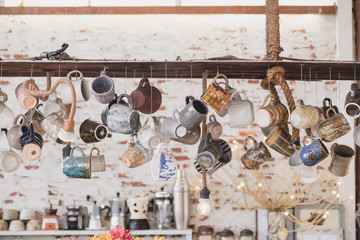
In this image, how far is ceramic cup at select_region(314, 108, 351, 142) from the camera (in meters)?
→ 2.68

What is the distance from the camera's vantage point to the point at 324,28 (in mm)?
4770

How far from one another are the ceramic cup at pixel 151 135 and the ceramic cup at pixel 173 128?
60 millimetres

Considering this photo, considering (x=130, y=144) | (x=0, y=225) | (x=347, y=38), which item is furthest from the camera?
(x=347, y=38)

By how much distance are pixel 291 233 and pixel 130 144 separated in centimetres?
212

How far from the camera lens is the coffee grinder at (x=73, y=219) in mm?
4395

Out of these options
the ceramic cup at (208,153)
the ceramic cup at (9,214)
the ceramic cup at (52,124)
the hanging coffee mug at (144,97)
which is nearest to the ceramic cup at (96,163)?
the ceramic cup at (52,124)

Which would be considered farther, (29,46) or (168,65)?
(29,46)

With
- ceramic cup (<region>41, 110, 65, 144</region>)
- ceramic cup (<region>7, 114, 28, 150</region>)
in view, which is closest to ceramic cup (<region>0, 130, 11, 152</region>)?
ceramic cup (<region>7, 114, 28, 150</region>)

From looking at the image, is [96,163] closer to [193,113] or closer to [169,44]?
[193,113]

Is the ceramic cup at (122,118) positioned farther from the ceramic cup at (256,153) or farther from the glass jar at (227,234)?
the glass jar at (227,234)

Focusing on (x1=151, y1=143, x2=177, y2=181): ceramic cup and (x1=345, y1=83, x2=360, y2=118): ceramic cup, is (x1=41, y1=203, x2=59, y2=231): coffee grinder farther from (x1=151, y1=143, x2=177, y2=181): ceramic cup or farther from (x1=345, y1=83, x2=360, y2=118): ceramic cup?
(x1=345, y1=83, x2=360, y2=118): ceramic cup

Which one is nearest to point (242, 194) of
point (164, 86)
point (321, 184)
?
point (321, 184)

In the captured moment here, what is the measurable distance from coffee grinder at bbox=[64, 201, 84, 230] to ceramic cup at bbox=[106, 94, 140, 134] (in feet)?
6.19

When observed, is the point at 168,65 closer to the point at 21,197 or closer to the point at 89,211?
the point at 89,211
